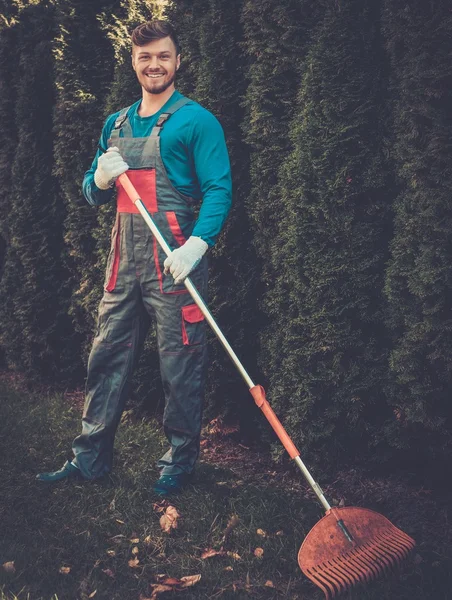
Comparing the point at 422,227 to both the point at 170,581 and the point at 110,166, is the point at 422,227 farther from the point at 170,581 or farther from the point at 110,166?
the point at 170,581

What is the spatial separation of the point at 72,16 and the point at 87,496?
10.6 ft

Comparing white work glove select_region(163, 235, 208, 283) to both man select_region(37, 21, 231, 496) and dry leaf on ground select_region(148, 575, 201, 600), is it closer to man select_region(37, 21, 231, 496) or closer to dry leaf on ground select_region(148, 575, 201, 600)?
man select_region(37, 21, 231, 496)

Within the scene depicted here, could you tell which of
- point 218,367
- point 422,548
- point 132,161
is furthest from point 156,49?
point 422,548

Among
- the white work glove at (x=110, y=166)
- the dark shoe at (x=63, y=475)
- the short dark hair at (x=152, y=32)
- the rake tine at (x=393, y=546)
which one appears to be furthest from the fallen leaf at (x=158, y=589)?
the short dark hair at (x=152, y=32)

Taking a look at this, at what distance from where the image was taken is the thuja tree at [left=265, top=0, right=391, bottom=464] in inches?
149

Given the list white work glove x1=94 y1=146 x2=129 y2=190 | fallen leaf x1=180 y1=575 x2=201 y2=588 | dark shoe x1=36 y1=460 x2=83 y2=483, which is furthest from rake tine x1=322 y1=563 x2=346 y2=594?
white work glove x1=94 y1=146 x2=129 y2=190

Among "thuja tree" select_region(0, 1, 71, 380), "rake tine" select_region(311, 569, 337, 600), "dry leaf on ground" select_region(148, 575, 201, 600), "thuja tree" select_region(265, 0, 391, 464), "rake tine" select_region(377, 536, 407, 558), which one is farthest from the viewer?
"thuja tree" select_region(0, 1, 71, 380)

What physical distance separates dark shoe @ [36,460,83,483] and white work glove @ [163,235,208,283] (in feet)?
4.24

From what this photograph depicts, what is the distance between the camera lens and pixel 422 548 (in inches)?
134

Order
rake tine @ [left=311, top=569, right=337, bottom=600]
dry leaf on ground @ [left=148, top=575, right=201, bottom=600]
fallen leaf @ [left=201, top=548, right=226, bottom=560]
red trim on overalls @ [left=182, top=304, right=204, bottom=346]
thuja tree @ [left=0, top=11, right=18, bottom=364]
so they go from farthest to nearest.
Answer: thuja tree @ [left=0, top=11, right=18, bottom=364] < red trim on overalls @ [left=182, top=304, right=204, bottom=346] < fallen leaf @ [left=201, top=548, right=226, bottom=560] < dry leaf on ground @ [left=148, top=575, right=201, bottom=600] < rake tine @ [left=311, top=569, right=337, bottom=600]

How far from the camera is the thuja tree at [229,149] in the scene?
4340mm

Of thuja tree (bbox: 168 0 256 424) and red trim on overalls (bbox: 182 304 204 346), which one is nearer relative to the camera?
red trim on overalls (bbox: 182 304 204 346)

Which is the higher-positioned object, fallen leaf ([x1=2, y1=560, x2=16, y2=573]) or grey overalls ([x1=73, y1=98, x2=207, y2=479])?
grey overalls ([x1=73, y1=98, x2=207, y2=479])

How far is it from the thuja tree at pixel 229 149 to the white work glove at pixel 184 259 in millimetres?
954
